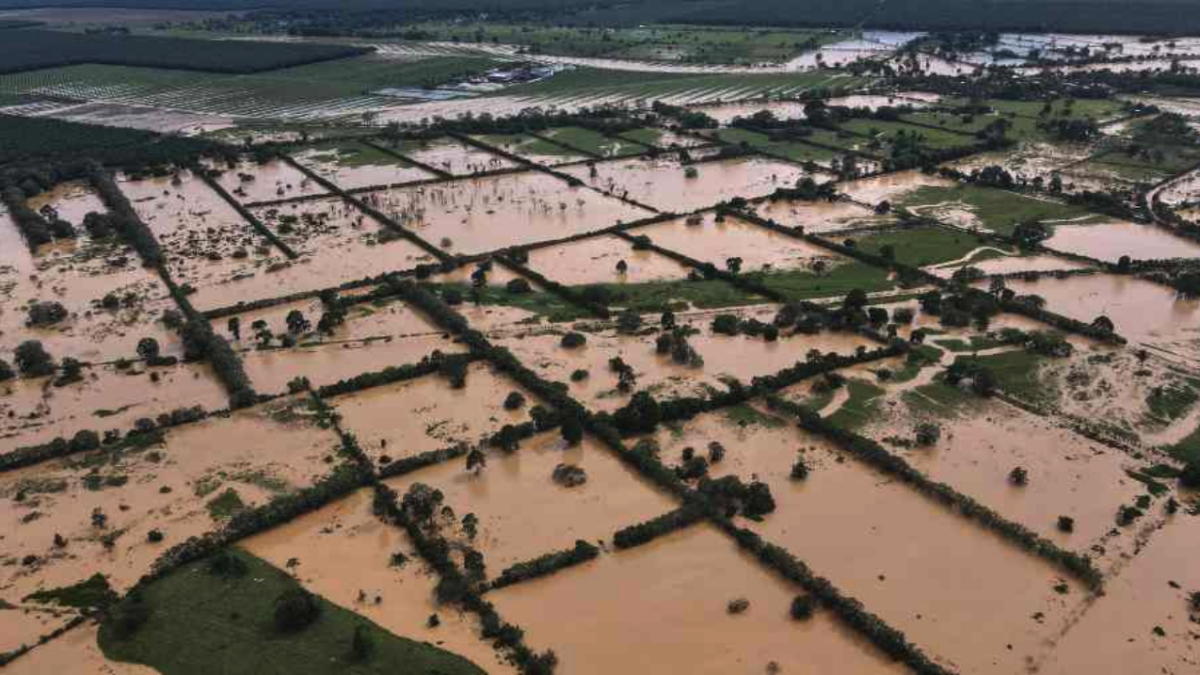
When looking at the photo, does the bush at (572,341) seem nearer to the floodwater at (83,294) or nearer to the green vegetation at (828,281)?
the green vegetation at (828,281)

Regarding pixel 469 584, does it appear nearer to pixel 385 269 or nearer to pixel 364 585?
pixel 364 585

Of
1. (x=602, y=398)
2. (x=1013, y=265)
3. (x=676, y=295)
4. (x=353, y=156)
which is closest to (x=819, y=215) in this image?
(x=1013, y=265)

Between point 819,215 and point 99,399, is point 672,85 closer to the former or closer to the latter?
point 819,215

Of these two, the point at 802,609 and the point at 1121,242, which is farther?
the point at 1121,242

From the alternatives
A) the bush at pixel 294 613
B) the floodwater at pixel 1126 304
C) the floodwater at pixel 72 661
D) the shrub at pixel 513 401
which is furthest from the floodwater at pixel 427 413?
the floodwater at pixel 1126 304

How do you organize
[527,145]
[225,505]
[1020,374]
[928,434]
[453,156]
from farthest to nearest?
[527,145]
[453,156]
[1020,374]
[928,434]
[225,505]

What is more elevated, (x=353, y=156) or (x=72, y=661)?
(x=353, y=156)

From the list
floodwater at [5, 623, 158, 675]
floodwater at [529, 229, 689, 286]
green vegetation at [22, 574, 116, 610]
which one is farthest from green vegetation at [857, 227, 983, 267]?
floodwater at [5, 623, 158, 675]
